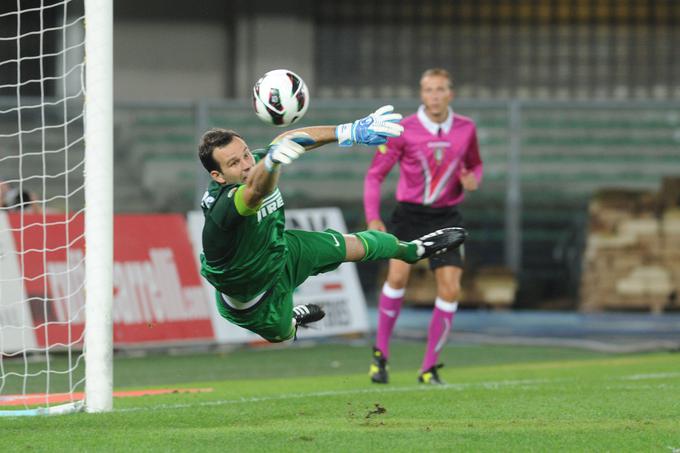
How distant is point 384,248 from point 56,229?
6.65m

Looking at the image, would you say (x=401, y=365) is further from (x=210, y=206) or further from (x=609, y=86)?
(x=609, y=86)

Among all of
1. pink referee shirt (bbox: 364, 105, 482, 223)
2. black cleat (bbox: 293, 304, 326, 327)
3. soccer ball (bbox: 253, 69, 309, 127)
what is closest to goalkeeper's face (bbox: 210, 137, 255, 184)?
soccer ball (bbox: 253, 69, 309, 127)

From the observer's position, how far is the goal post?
31.2 ft

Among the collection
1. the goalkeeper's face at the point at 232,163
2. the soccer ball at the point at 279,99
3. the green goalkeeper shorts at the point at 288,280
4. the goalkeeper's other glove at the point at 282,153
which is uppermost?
the soccer ball at the point at 279,99

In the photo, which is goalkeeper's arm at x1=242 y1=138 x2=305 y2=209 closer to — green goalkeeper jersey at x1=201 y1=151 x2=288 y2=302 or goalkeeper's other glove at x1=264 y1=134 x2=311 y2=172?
goalkeeper's other glove at x1=264 y1=134 x2=311 y2=172

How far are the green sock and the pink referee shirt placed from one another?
8.73ft

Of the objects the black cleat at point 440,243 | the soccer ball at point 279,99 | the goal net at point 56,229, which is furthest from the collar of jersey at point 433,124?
the soccer ball at point 279,99

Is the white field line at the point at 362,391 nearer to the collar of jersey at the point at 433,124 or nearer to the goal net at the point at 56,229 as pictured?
the goal net at the point at 56,229

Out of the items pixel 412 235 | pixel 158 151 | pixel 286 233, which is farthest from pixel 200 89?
pixel 286 233

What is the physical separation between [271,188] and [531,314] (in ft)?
39.5

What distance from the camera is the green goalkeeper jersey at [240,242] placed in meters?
8.44

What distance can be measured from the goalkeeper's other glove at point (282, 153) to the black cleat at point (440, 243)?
1812 mm

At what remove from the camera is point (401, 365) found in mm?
14852

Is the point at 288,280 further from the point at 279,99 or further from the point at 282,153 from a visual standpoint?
the point at 282,153
